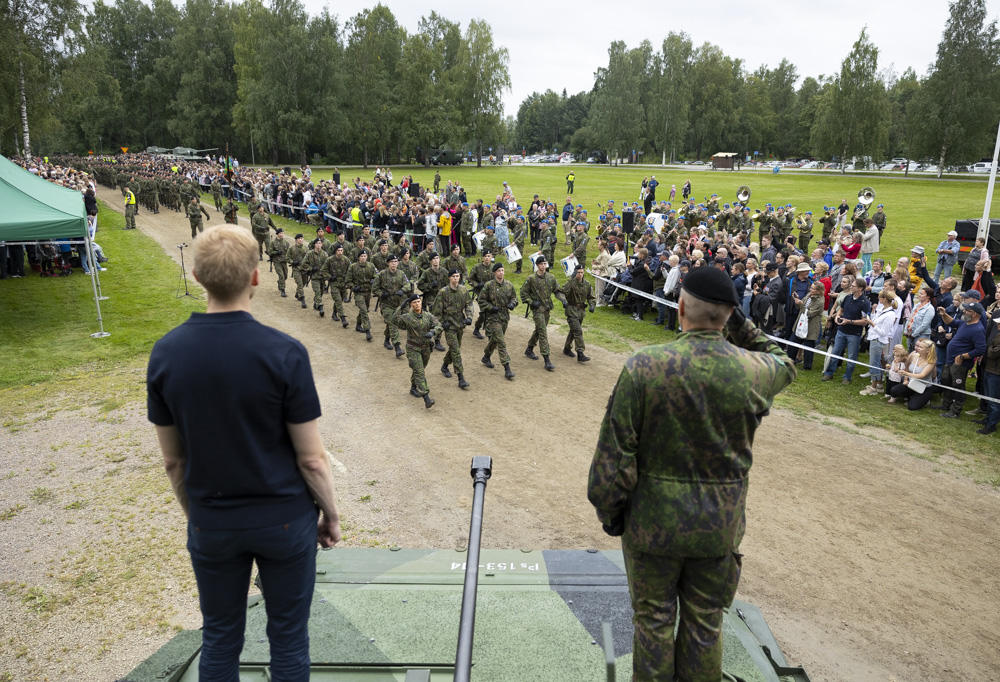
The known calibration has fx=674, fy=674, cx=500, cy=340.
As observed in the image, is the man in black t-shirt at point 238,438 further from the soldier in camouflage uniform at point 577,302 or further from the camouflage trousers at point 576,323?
the camouflage trousers at point 576,323

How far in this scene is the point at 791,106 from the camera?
89.6 meters

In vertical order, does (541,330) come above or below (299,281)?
below

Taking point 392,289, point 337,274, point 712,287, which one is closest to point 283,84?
point 337,274

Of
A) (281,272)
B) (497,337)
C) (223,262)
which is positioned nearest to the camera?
(223,262)

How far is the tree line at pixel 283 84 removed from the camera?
58.5 metres

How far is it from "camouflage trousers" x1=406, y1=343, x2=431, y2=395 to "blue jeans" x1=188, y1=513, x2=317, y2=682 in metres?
8.10

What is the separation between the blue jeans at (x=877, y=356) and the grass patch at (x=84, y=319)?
12.3 metres

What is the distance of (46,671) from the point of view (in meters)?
4.98

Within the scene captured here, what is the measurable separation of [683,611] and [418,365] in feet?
26.9

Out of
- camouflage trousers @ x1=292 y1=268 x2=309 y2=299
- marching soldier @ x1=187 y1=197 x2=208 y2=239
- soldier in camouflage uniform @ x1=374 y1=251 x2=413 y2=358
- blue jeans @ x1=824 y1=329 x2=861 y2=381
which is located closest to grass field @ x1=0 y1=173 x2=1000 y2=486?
blue jeans @ x1=824 y1=329 x2=861 y2=381

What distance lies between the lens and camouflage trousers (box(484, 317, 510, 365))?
12.2m

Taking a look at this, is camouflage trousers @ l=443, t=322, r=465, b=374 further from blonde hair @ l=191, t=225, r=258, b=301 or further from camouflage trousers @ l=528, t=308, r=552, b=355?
blonde hair @ l=191, t=225, r=258, b=301

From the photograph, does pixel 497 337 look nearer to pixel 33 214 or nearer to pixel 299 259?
pixel 299 259

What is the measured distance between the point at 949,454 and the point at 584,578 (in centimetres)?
698
